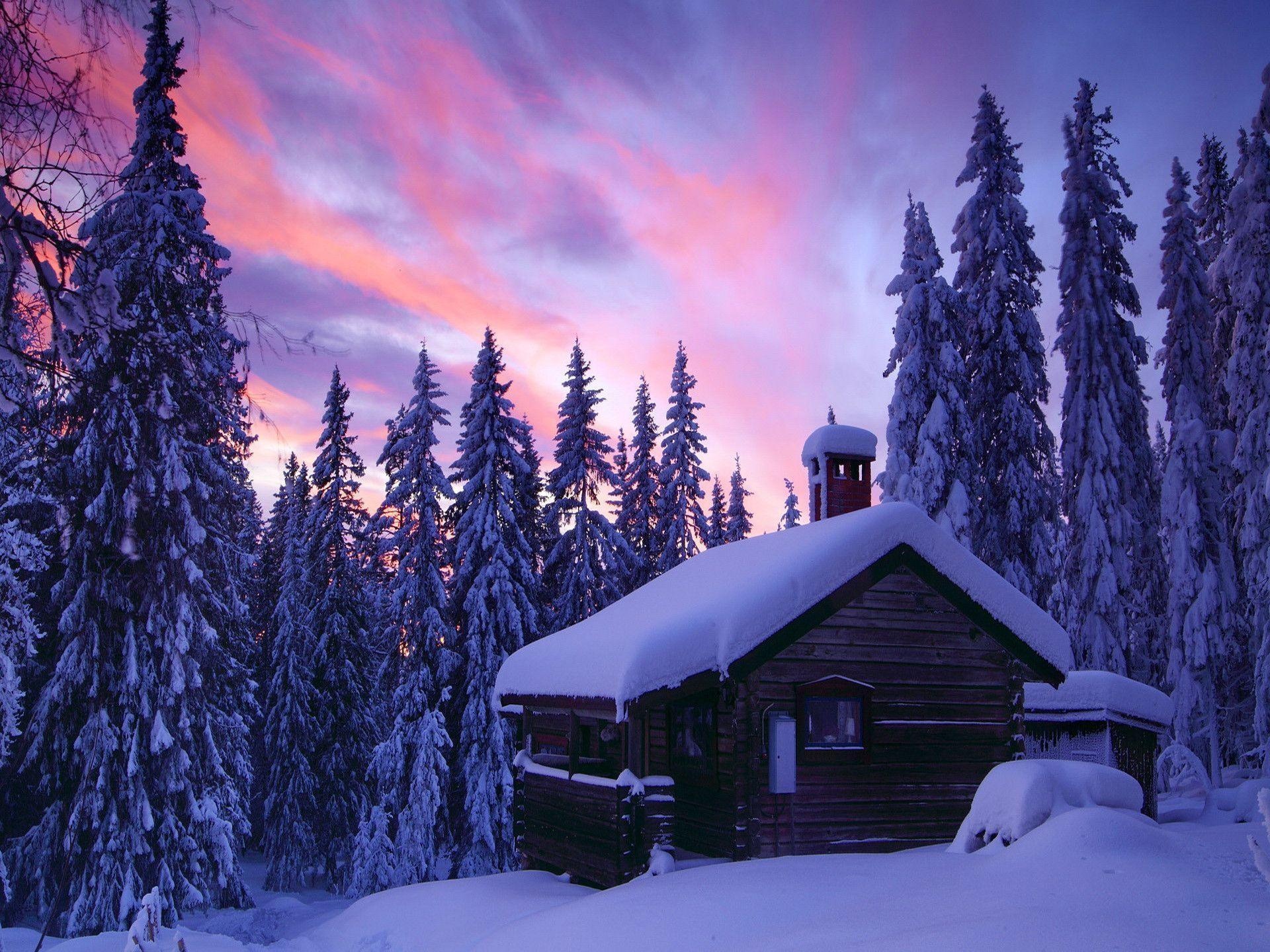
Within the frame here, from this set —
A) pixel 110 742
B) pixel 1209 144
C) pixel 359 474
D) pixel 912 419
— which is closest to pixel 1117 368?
pixel 912 419

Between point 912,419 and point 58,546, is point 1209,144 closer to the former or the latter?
point 912,419

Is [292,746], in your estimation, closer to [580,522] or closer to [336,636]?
[336,636]

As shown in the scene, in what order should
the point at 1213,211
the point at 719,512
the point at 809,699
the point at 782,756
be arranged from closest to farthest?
the point at 782,756
the point at 809,699
the point at 1213,211
the point at 719,512

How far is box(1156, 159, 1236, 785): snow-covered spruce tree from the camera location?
81.4 ft

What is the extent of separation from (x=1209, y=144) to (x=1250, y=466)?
1613 centimetres

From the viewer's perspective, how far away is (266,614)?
40.4 m

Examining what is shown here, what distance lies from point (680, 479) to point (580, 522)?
5960 millimetres

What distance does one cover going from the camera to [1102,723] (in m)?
18.6

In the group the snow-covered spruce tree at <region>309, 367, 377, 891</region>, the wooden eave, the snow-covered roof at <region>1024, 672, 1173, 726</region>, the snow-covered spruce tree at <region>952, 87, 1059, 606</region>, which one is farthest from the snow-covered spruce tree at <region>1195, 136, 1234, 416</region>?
the snow-covered spruce tree at <region>309, 367, 377, 891</region>

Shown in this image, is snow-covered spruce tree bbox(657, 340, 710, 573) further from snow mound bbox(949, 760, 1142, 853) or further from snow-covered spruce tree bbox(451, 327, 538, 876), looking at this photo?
snow mound bbox(949, 760, 1142, 853)

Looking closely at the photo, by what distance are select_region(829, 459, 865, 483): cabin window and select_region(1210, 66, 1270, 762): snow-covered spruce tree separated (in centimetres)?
924

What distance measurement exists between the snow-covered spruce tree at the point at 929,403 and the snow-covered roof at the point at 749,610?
9.40 meters

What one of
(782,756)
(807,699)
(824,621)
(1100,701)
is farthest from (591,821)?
(1100,701)

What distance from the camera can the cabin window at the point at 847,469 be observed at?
19.1 metres
